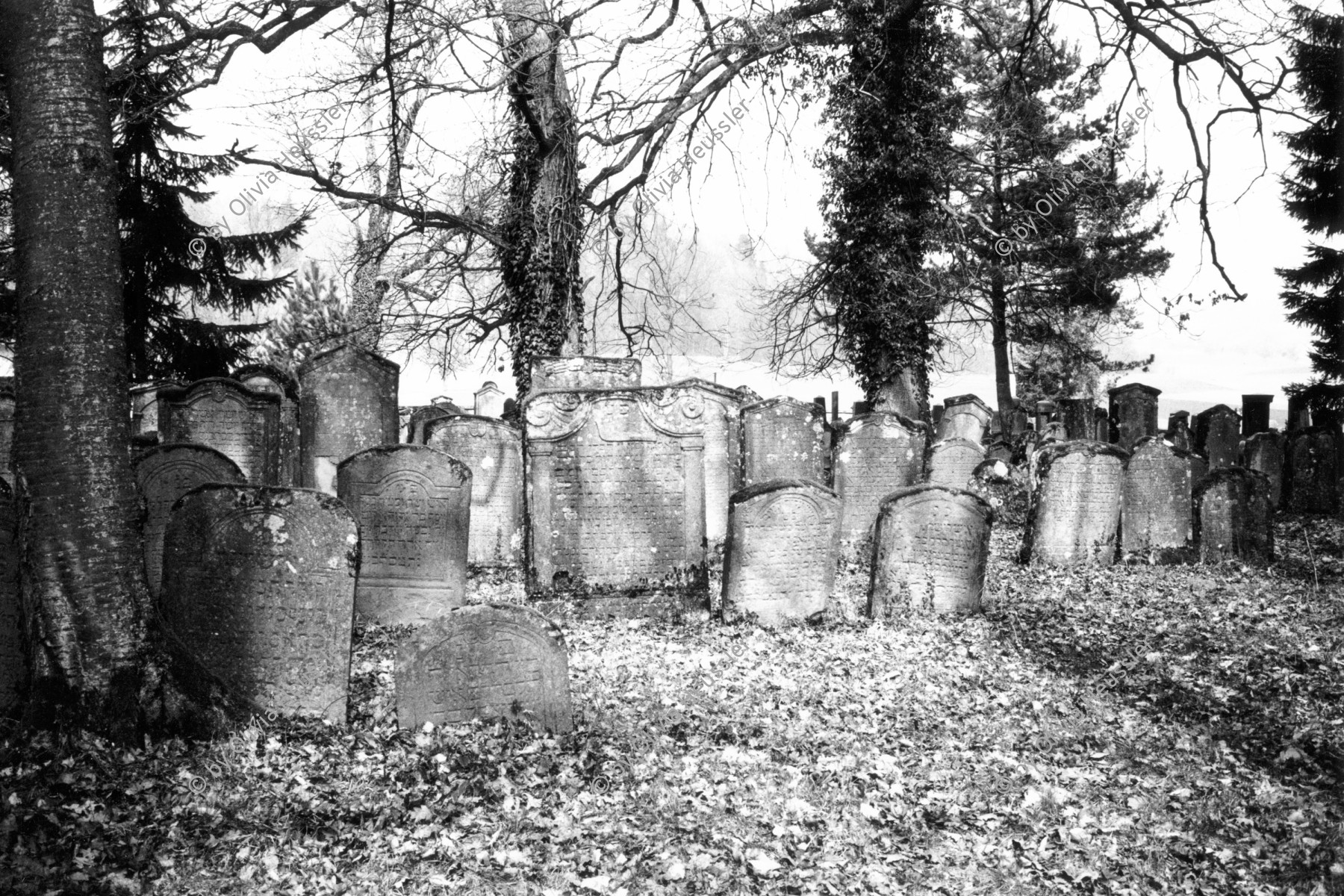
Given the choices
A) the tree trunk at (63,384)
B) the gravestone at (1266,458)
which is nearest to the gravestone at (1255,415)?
the gravestone at (1266,458)

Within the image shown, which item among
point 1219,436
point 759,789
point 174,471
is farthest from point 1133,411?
point 174,471

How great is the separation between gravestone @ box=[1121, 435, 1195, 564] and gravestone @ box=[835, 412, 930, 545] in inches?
102

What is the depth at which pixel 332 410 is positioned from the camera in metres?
11.9

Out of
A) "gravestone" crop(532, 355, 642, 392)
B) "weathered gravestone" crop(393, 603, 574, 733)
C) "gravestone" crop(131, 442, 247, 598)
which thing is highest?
"gravestone" crop(532, 355, 642, 392)

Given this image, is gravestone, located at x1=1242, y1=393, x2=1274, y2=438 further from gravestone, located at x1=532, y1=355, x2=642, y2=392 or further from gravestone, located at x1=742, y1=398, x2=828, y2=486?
gravestone, located at x1=532, y1=355, x2=642, y2=392

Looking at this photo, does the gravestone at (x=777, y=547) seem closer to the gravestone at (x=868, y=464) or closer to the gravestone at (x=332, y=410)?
the gravestone at (x=868, y=464)

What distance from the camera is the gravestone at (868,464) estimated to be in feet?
39.8

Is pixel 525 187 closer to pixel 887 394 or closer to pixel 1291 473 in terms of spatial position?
pixel 887 394

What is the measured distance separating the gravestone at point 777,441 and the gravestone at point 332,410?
15.2ft

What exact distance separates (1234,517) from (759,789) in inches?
319

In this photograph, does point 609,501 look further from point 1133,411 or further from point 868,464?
point 1133,411

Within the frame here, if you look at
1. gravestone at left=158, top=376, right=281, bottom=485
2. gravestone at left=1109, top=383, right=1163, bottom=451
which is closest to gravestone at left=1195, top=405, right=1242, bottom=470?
gravestone at left=1109, top=383, right=1163, bottom=451

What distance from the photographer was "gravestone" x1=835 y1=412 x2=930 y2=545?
39.8 feet

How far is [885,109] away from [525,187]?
7.31 metres
